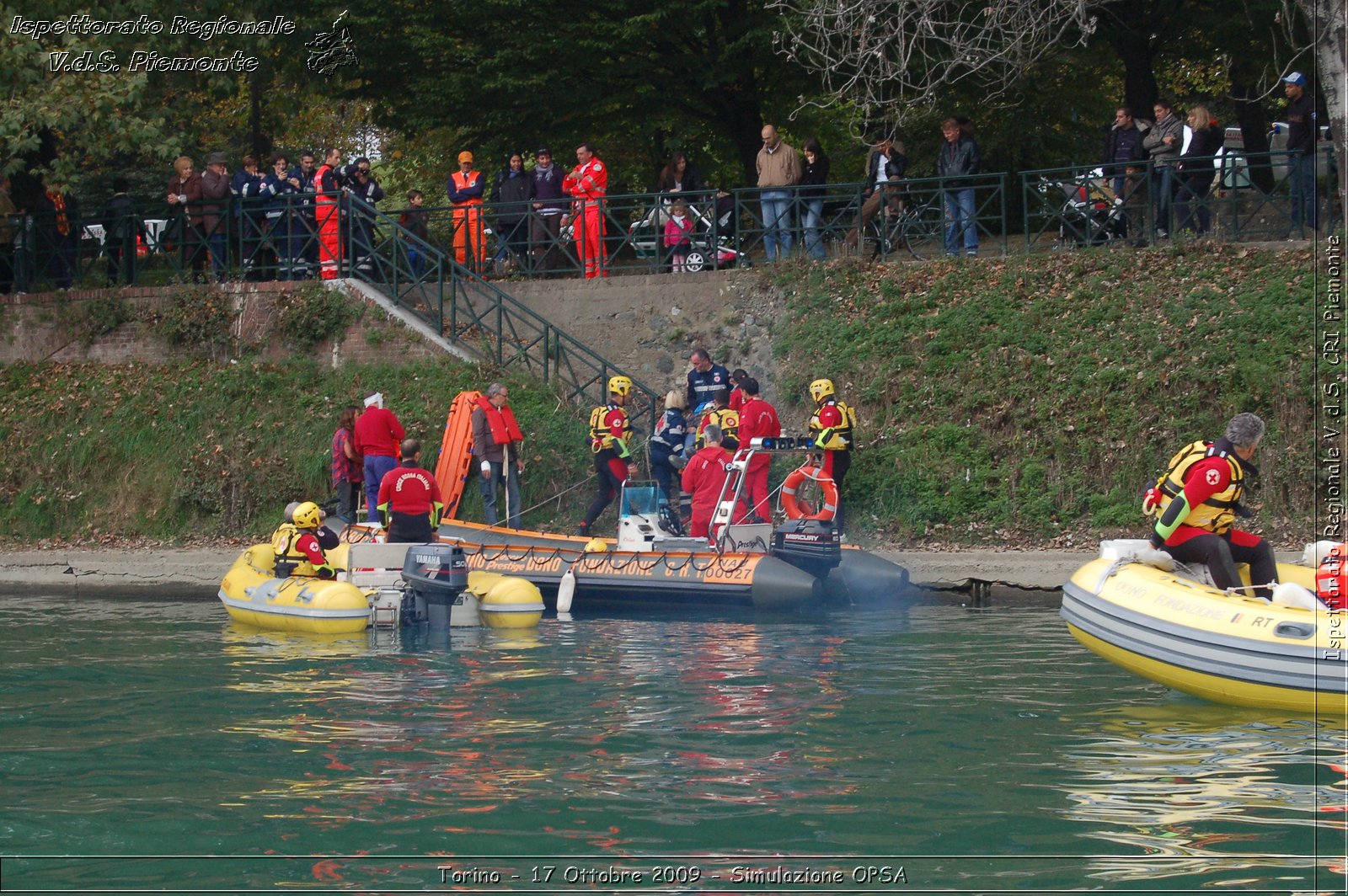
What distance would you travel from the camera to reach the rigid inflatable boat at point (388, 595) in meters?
13.6

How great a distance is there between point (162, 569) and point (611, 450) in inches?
208

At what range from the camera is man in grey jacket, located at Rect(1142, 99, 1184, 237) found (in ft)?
61.9

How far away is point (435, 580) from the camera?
44.2 ft

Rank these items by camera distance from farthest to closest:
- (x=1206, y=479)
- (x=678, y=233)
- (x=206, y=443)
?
(x=678, y=233)
(x=206, y=443)
(x=1206, y=479)

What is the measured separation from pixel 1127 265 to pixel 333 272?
11.0 meters

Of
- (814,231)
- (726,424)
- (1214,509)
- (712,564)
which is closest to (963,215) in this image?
(814,231)

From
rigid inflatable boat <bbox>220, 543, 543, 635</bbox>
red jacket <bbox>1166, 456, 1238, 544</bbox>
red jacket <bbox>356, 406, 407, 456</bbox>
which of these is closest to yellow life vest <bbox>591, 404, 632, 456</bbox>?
red jacket <bbox>356, 406, 407, 456</bbox>

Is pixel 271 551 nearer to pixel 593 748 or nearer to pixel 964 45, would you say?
pixel 593 748

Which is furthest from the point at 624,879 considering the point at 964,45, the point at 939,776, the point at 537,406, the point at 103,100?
the point at 103,100

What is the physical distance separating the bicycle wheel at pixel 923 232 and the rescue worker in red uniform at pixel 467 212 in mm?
5931

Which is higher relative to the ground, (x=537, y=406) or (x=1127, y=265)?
(x=1127, y=265)

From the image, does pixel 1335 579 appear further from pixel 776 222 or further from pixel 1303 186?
pixel 776 222

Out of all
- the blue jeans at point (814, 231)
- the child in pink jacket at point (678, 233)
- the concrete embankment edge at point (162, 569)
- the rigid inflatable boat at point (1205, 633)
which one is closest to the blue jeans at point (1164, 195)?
the blue jeans at point (814, 231)

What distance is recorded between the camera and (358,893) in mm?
6688
